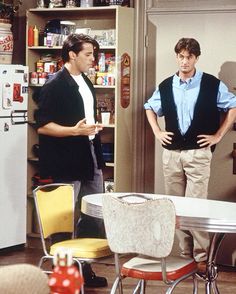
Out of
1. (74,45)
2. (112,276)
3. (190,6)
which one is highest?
(190,6)

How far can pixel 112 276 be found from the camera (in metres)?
5.11

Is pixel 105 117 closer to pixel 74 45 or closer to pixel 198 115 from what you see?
pixel 198 115

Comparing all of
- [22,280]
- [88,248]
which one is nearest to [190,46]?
[88,248]

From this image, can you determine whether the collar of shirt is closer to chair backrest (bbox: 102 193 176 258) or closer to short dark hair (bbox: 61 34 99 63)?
short dark hair (bbox: 61 34 99 63)

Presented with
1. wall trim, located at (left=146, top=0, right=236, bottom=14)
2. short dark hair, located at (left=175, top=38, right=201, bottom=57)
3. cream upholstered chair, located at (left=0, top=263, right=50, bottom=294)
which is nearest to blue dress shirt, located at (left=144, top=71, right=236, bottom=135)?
short dark hair, located at (left=175, top=38, right=201, bottom=57)

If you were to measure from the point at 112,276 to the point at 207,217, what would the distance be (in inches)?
75.8

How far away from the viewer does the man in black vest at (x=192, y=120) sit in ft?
16.7

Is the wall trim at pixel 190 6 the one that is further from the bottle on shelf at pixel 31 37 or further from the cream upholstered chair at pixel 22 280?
the cream upholstered chair at pixel 22 280

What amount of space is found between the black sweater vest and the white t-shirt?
2.11 feet

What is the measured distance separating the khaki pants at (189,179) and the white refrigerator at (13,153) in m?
1.32

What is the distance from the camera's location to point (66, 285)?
1.38 m

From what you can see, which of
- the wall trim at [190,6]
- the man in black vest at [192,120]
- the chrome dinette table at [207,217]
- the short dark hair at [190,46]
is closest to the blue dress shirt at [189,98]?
the man in black vest at [192,120]

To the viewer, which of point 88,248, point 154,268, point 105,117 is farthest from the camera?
point 105,117

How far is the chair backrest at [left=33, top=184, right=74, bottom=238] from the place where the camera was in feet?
13.1
